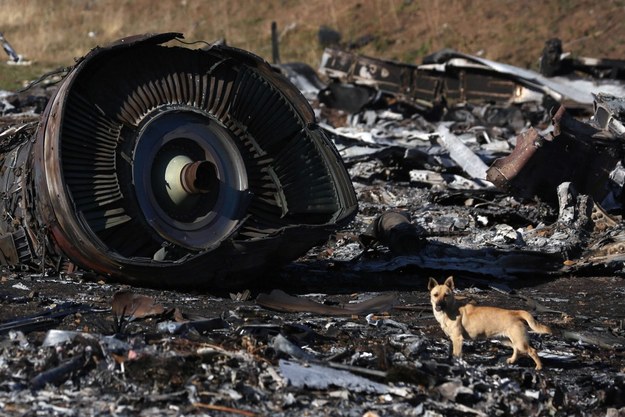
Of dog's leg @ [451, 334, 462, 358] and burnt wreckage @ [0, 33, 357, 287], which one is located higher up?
burnt wreckage @ [0, 33, 357, 287]

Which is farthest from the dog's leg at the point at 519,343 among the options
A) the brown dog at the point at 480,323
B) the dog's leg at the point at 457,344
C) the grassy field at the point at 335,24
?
the grassy field at the point at 335,24

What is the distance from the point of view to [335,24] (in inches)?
1292

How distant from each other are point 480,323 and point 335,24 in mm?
28015

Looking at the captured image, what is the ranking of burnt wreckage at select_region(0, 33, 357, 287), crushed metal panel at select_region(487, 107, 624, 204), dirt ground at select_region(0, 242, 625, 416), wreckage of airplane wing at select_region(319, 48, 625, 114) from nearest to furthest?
dirt ground at select_region(0, 242, 625, 416) < burnt wreckage at select_region(0, 33, 357, 287) < crushed metal panel at select_region(487, 107, 624, 204) < wreckage of airplane wing at select_region(319, 48, 625, 114)

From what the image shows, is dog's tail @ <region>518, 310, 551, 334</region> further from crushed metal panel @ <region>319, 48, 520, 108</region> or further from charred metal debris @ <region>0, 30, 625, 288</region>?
crushed metal panel @ <region>319, 48, 520, 108</region>

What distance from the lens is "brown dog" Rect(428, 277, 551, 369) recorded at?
5.50 metres

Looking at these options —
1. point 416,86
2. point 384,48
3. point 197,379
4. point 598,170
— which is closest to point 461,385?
point 197,379

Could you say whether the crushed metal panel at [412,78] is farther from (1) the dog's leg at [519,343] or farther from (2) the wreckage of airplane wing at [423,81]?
(1) the dog's leg at [519,343]

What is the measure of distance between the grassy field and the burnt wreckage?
1901cm

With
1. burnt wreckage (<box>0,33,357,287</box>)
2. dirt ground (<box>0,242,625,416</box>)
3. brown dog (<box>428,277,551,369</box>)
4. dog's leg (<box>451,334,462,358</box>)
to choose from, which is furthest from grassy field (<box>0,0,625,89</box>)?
dog's leg (<box>451,334,462,358</box>)

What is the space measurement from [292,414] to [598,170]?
759 centimetres

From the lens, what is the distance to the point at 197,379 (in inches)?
188

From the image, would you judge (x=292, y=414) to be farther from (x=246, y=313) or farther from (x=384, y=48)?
(x=384, y=48)

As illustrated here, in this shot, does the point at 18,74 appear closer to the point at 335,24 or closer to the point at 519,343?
the point at 335,24
